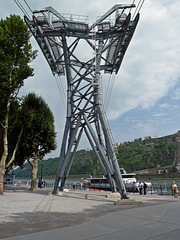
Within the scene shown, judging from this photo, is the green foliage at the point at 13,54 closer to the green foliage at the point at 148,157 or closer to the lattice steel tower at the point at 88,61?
the lattice steel tower at the point at 88,61

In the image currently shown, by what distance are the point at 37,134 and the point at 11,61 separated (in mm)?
11703

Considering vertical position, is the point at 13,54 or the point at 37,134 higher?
the point at 13,54

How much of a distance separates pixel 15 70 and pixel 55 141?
47.1ft

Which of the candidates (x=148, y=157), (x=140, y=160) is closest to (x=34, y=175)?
(x=140, y=160)

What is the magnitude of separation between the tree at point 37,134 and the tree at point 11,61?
25.0 feet

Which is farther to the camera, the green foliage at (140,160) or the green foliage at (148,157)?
the green foliage at (140,160)

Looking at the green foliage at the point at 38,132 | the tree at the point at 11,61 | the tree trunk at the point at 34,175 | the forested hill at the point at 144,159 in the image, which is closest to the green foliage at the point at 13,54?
the tree at the point at 11,61

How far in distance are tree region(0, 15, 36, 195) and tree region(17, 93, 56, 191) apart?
7.62m

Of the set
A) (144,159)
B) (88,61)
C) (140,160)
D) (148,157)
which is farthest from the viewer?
(148,157)

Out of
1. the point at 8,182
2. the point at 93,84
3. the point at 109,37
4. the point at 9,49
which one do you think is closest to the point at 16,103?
the point at 9,49

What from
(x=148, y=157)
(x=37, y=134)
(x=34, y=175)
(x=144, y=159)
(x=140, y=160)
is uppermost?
(x=37, y=134)

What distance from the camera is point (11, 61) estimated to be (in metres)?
20.4

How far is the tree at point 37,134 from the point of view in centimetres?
2888

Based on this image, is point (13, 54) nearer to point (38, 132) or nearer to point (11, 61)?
point (11, 61)
